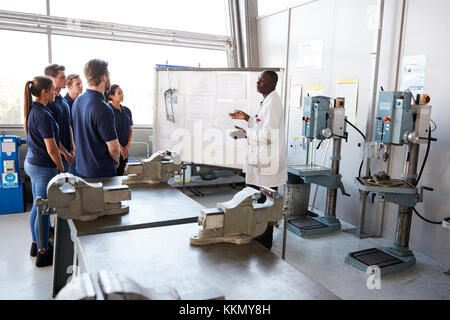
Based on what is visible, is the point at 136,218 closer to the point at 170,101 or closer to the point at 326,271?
the point at 326,271

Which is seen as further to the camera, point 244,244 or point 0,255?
point 0,255

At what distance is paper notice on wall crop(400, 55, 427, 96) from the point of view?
9.99 ft

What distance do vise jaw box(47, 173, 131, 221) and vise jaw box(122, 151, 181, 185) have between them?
55 centimetres

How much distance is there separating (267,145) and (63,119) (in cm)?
172

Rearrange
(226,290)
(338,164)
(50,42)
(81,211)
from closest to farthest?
(226,290), (81,211), (338,164), (50,42)

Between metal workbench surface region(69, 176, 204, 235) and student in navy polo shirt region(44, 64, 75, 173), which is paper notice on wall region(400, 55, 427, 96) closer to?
metal workbench surface region(69, 176, 204, 235)

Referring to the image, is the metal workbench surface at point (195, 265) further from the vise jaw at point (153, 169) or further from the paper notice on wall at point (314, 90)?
the paper notice on wall at point (314, 90)

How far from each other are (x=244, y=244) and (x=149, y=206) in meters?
0.67

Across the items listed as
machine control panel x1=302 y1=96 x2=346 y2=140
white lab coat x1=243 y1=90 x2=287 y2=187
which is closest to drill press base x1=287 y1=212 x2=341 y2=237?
white lab coat x1=243 y1=90 x2=287 y2=187

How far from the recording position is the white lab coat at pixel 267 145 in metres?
2.76

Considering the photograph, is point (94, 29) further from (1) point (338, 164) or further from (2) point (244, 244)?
(2) point (244, 244)

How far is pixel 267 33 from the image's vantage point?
492 cm

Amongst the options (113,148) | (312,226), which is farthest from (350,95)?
(113,148)

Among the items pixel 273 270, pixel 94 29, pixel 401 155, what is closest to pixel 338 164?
pixel 401 155
